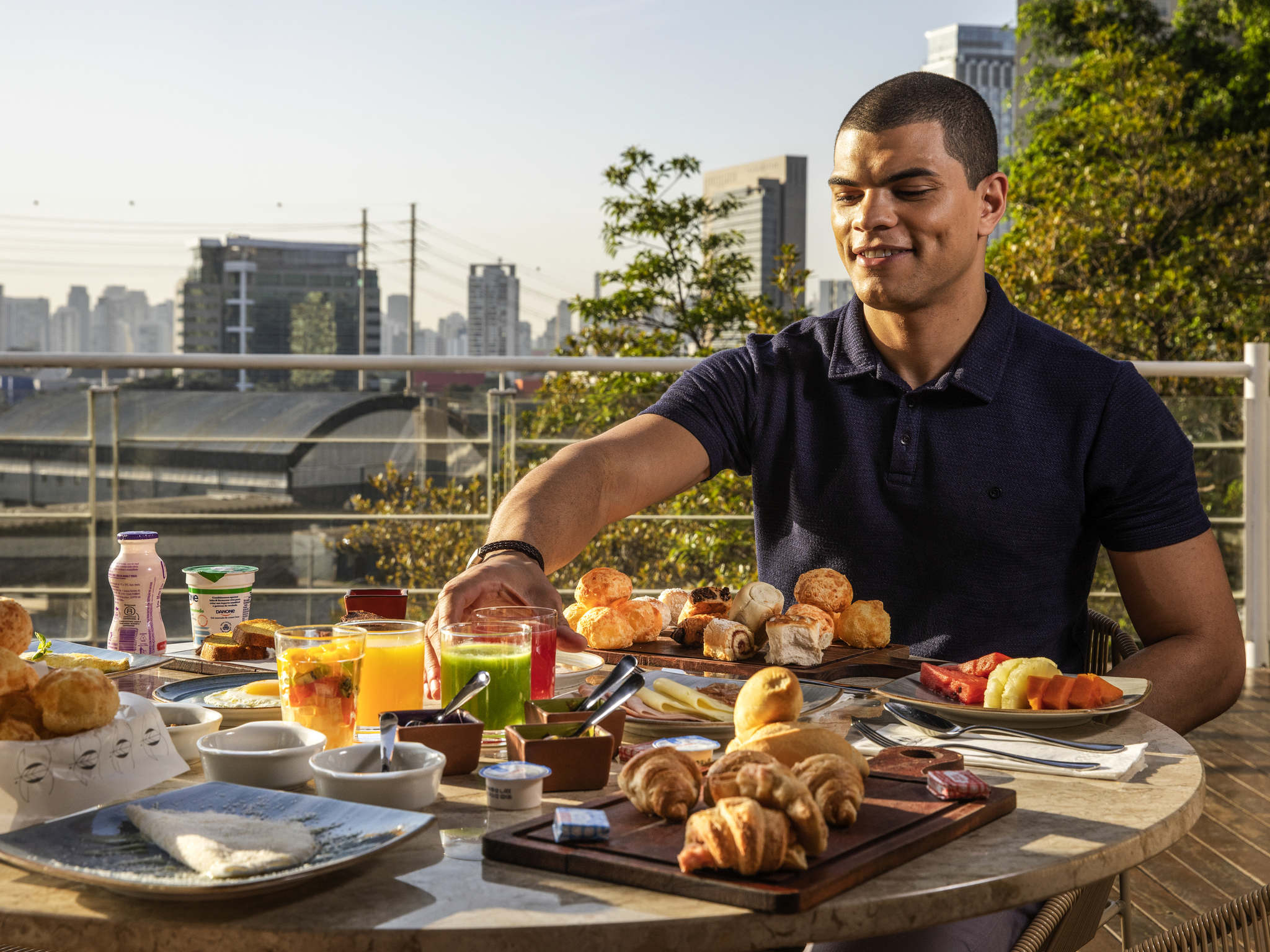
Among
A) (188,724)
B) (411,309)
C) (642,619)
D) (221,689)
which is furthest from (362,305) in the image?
(188,724)

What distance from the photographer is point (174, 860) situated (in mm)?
815

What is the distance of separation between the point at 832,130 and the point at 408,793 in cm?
143

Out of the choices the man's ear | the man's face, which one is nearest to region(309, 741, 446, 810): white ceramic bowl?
the man's face

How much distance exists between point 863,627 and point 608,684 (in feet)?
1.70

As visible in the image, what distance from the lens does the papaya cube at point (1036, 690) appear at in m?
1.27

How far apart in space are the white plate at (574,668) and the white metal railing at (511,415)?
261cm

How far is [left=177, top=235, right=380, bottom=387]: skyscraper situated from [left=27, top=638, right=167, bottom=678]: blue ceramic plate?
137ft

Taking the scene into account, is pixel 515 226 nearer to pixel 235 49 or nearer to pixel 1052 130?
pixel 235 49

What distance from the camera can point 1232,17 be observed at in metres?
16.6

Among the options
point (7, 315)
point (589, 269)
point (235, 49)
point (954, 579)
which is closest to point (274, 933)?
point (954, 579)

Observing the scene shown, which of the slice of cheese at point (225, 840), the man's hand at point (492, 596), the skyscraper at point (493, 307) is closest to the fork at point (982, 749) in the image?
the man's hand at point (492, 596)

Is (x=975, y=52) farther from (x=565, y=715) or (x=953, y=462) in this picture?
(x=565, y=715)

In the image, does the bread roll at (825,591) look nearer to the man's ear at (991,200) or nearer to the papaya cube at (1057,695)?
the papaya cube at (1057,695)

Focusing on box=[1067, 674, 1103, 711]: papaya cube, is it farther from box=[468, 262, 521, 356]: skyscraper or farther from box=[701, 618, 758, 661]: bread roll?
box=[468, 262, 521, 356]: skyscraper
